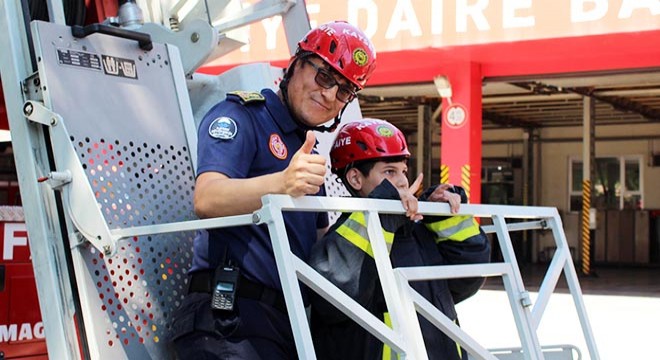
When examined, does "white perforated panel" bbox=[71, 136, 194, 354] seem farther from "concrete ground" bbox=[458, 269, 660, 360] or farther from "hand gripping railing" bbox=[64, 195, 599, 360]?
"concrete ground" bbox=[458, 269, 660, 360]

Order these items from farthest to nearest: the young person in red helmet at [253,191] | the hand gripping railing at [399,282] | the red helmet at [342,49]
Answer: the red helmet at [342,49] < the young person in red helmet at [253,191] < the hand gripping railing at [399,282]

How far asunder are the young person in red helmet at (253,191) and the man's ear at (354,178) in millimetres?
216

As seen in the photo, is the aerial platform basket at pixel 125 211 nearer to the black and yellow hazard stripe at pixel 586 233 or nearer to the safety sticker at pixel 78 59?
the safety sticker at pixel 78 59

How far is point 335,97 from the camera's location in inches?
111

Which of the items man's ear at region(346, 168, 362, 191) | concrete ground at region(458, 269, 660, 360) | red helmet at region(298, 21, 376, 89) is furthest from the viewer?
concrete ground at region(458, 269, 660, 360)

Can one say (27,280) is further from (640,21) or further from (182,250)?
(640,21)

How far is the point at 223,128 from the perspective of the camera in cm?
257

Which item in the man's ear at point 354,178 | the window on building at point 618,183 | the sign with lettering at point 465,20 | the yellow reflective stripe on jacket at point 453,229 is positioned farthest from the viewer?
the window on building at point 618,183

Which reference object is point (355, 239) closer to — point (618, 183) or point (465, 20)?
point (465, 20)

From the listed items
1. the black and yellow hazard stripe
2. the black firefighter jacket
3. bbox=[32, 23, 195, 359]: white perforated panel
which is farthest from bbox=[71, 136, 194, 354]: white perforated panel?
the black and yellow hazard stripe

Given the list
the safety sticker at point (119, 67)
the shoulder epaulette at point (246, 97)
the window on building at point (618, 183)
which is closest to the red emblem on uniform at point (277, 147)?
the shoulder epaulette at point (246, 97)

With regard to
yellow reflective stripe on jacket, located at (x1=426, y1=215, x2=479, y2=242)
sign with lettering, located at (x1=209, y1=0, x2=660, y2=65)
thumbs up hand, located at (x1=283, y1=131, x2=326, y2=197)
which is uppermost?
sign with lettering, located at (x1=209, y1=0, x2=660, y2=65)

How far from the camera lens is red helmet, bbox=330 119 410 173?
298cm

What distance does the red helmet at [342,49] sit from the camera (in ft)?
9.14
